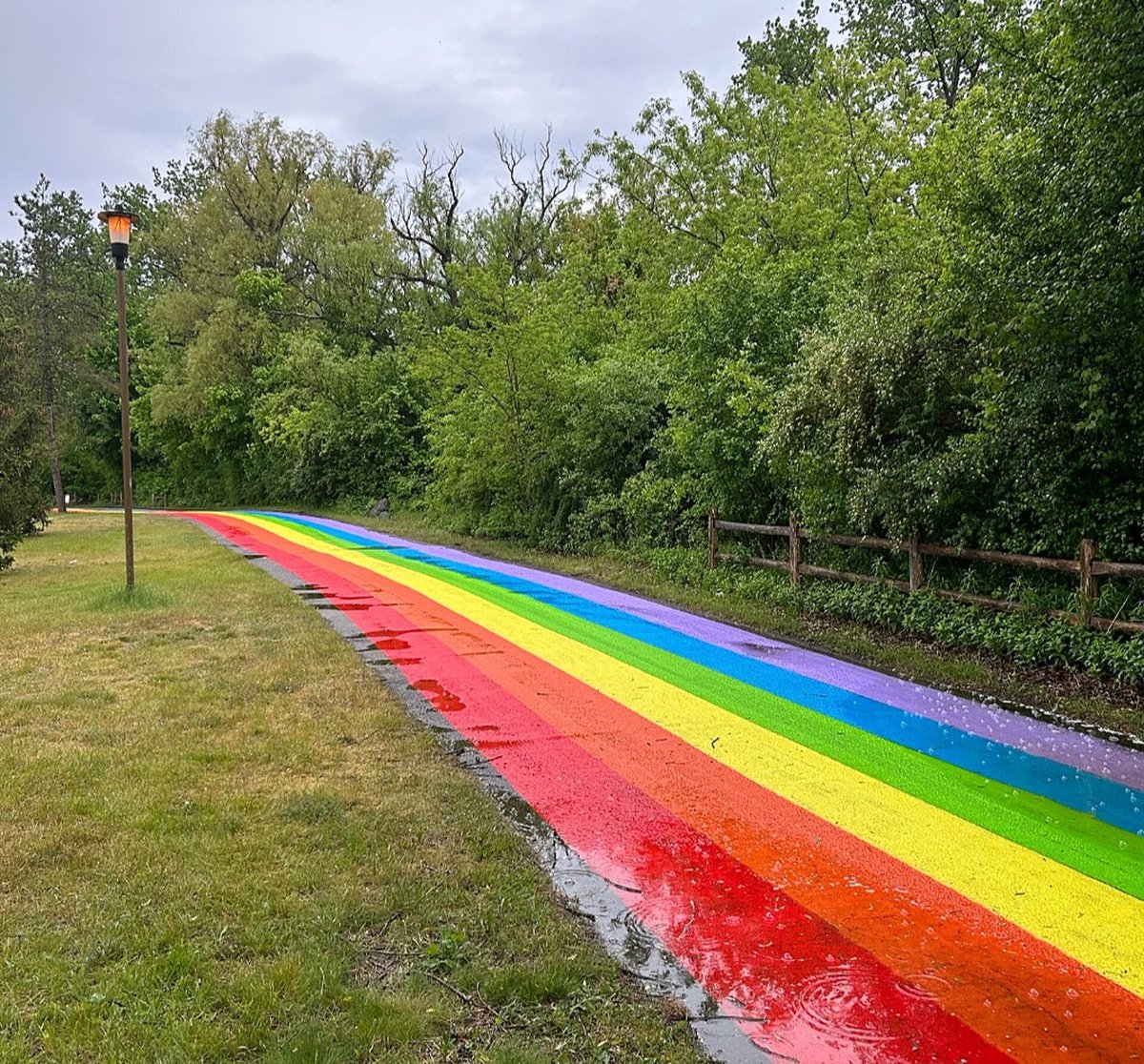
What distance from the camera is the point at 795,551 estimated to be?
9469mm

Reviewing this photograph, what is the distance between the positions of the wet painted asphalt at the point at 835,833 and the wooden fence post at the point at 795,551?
75.5 inches

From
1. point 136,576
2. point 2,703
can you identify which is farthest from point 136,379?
point 2,703

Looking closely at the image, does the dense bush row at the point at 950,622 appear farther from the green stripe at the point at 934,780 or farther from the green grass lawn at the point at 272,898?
the green grass lawn at the point at 272,898

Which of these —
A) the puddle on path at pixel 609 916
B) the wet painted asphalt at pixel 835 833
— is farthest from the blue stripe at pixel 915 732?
the puddle on path at pixel 609 916

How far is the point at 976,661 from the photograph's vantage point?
22.1 feet

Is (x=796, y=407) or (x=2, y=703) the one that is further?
(x=796, y=407)

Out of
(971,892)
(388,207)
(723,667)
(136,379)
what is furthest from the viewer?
(136,379)

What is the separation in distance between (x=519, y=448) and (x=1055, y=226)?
1040 cm

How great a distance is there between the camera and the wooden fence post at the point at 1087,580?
20.5ft

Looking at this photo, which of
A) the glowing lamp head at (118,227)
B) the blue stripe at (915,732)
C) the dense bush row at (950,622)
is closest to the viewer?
the blue stripe at (915,732)

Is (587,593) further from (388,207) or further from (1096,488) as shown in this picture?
(388,207)

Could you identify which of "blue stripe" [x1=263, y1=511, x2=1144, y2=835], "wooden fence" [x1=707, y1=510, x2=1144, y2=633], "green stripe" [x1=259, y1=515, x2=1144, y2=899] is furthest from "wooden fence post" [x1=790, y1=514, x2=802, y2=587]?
"green stripe" [x1=259, y1=515, x2=1144, y2=899]

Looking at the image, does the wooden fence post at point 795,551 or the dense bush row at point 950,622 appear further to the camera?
the wooden fence post at point 795,551

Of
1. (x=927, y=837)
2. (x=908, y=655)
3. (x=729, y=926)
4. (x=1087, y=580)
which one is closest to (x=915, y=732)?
(x=927, y=837)
